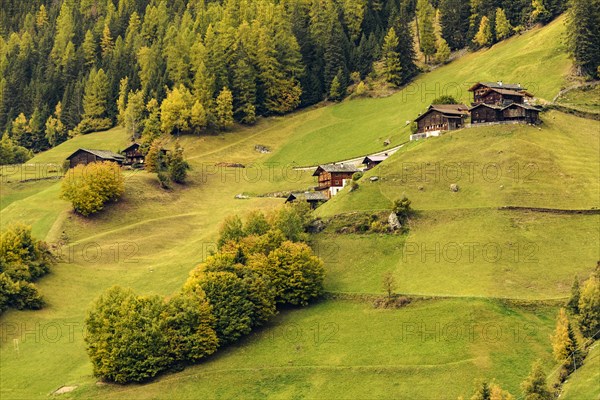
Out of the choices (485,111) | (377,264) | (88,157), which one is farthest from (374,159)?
(88,157)

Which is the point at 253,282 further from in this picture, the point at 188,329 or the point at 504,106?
the point at 504,106

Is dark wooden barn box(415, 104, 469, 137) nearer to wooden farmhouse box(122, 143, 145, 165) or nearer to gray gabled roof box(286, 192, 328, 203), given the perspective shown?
gray gabled roof box(286, 192, 328, 203)

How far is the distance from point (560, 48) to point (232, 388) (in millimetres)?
101981

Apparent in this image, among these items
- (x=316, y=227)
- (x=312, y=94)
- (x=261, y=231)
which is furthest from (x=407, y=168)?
(x=312, y=94)

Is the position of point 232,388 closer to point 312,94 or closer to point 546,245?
point 546,245

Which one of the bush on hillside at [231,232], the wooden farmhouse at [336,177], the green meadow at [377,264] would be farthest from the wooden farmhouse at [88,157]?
the bush on hillside at [231,232]

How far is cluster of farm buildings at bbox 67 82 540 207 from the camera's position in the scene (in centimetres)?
12594

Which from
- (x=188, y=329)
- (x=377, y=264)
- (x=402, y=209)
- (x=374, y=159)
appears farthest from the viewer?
(x=374, y=159)

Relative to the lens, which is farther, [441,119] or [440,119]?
[440,119]

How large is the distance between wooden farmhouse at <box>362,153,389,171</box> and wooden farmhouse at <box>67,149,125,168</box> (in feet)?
158

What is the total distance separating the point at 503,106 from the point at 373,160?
2219 centimetres

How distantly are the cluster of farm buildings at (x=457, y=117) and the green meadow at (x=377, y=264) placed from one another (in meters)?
4.04

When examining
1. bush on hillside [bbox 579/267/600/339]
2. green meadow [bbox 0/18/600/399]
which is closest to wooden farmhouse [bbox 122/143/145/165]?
green meadow [bbox 0/18/600/399]

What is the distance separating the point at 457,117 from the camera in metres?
130
